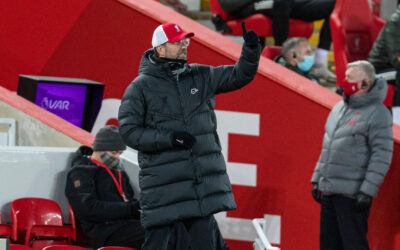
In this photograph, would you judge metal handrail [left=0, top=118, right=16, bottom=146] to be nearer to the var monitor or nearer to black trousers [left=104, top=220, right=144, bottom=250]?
the var monitor

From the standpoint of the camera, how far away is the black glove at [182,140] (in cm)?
317

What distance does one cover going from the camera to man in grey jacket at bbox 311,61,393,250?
4766mm

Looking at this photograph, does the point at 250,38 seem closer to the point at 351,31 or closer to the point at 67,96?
the point at 67,96

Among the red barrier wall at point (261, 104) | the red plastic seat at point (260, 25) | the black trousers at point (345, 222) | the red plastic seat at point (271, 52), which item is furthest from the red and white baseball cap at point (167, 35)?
the red plastic seat at point (260, 25)

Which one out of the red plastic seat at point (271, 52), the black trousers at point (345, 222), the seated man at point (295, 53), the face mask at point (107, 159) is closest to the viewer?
the face mask at point (107, 159)

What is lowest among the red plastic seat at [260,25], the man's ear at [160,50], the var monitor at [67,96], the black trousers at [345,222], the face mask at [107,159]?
the black trousers at [345,222]

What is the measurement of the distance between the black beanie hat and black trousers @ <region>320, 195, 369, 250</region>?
55.8 inches

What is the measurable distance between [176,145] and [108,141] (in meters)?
1.57

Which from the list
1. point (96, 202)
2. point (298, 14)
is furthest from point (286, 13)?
point (96, 202)

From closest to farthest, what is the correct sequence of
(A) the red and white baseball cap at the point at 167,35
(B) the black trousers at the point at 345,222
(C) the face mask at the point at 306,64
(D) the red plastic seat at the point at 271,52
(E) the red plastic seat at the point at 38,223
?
(A) the red and white baseball cap at the point at 167,35
(E) the red plastic seat at the point at 38,223
(B) the black trousers at the point at 345,222
(C) the face mask at the point at 306,64
(D) the red plastic seat at the point at 271,52

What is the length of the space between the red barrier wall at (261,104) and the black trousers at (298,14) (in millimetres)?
1675

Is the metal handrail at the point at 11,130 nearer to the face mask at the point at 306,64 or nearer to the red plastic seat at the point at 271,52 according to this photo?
the face mask at the point at 306,64

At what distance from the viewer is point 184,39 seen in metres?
3.37

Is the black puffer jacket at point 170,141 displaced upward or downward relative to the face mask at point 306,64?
downward
